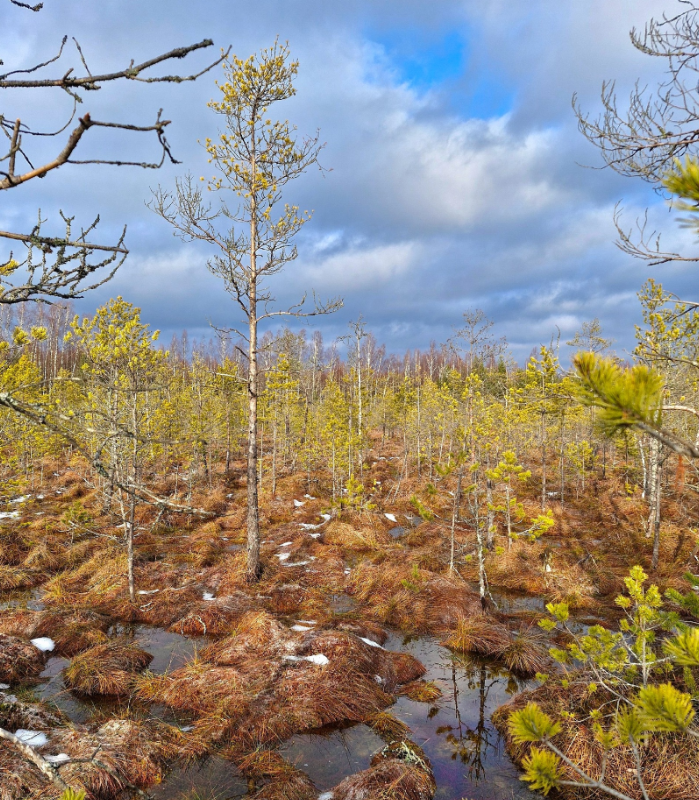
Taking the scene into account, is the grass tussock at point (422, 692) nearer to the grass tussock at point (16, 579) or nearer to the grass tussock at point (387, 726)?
the grass tussock at point (387, 726)

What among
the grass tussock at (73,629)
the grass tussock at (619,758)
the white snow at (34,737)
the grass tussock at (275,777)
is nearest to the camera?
the grass tussock at (619,758)

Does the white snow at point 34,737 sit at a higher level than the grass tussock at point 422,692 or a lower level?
higher

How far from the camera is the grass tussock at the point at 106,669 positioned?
6.99 meters

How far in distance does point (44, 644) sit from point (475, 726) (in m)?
7.86

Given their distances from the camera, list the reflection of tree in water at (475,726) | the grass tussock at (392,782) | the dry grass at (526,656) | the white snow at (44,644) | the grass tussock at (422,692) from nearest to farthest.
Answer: the grass tussock at (392,782) → the reflection of tree in water at (475,726) → the grass tussock at (422,692) → the dry grass at (526,656) → the white snow at (44,644)

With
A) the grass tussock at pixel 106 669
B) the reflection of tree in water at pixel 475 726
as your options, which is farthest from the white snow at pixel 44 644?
the reflection of tree in water at pixel 475 726

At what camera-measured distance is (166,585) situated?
11.2 meters

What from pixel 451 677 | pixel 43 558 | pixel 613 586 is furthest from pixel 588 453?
pixel 43 558

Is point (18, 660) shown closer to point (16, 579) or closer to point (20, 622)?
point (20, 622)

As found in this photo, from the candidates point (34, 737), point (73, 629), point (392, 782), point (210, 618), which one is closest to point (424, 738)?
point (392, 782)

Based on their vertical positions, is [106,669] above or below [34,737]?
below

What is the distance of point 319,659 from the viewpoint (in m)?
7.40

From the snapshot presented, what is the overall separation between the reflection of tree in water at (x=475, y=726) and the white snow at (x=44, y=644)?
7176 millimetres

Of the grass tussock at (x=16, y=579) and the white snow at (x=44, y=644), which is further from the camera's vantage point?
the grass tussock at (x=16, y=579)
